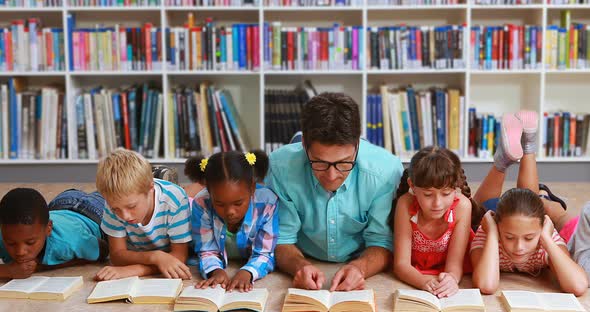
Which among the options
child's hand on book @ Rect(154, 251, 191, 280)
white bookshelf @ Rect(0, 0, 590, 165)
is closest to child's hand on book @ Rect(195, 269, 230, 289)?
child's hand on book @ Rect(154, 251, 191, 280)

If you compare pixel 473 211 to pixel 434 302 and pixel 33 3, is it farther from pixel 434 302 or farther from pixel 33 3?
pixel 33 3

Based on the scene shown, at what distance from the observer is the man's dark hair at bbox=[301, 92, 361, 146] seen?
1.92m

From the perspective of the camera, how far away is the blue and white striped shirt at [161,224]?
2.13 metres

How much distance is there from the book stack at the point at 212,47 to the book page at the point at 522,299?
7.84 ft

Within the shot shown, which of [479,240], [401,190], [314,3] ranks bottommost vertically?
[479,240]

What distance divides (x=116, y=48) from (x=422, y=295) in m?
2.67

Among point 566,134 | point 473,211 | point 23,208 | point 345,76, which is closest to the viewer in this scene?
point 23,208

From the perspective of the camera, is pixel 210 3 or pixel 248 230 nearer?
pixel 248 230

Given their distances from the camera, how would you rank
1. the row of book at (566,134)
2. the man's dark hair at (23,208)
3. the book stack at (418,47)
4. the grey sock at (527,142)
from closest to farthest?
the man's dark hair at (23,208)
the grey sock at (527,142)
the book stack at (418,47)
the row of book at (566,134)

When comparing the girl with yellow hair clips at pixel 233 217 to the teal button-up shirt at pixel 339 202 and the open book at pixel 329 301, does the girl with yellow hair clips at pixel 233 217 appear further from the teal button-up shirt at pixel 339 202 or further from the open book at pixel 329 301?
the open book at pixel 329 301

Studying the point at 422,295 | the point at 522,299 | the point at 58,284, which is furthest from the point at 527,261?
the point at 58,284

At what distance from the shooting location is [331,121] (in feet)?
6.31

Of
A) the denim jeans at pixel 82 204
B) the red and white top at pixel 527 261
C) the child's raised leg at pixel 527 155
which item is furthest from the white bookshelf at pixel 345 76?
the red and white top at pixel 527 261

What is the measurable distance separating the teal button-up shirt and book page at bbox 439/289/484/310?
1.06 feet
